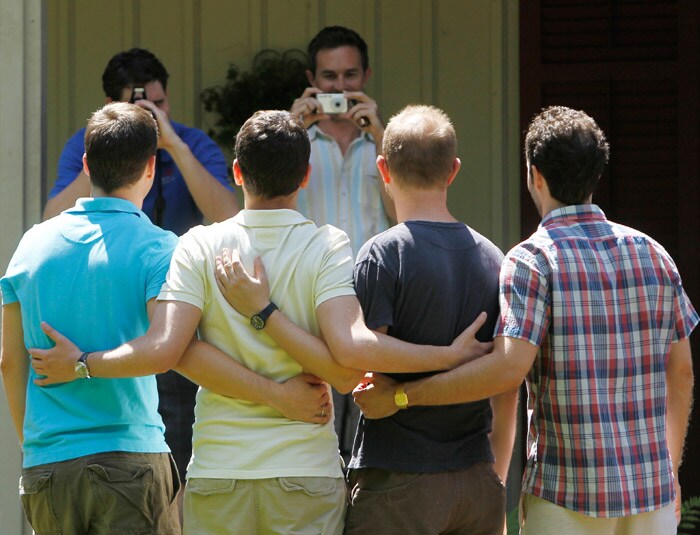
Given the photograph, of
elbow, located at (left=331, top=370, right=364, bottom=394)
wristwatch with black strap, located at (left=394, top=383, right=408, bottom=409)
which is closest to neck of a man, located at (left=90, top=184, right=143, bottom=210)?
elbow, located at (left=331, top=370, right=364, bottom=394)

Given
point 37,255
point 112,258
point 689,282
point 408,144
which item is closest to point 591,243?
point 408,144

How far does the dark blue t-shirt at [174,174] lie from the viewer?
183 inches

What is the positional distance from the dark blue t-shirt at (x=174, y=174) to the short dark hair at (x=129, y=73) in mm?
222

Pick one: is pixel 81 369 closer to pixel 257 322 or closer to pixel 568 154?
pixel 257 322

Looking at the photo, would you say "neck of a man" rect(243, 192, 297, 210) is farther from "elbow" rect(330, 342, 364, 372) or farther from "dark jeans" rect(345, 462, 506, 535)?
"dark jeans" rect(345, 462, 506, 535)

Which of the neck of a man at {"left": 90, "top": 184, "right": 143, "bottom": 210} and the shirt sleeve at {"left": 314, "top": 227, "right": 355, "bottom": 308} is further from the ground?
the neck of a man at {"left": 90, "top": 184, "right": 143, "bottom": 210}

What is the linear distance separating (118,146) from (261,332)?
2.28ft

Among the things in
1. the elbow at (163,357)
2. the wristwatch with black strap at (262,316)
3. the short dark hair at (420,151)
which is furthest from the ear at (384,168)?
the elbow at (163,357)

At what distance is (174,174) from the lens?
474cm

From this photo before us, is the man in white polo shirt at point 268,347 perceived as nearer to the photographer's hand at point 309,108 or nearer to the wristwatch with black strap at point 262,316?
the wristwatch with black strap at point 262,316

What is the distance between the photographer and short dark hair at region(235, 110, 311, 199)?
10.3 ft

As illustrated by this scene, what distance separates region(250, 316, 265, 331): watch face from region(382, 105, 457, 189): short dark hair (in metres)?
0.57

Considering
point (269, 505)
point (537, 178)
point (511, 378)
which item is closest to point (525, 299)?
point (511, 378)

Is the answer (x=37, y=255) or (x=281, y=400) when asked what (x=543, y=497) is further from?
(x=37, y=255)
